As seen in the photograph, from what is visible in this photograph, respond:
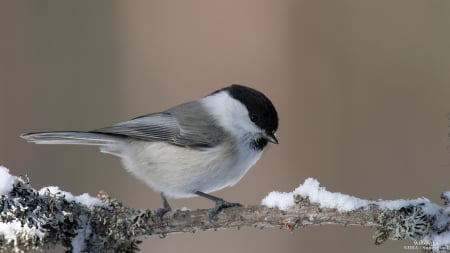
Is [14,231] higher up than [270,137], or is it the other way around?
[270,137]

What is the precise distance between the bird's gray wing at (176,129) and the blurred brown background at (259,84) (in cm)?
113

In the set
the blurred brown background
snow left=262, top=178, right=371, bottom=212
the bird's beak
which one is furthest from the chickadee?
the blurred brown background

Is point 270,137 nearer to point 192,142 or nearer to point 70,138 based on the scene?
point 192,142

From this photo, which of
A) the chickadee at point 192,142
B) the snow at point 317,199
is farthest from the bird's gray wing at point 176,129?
the snow at point 317,199

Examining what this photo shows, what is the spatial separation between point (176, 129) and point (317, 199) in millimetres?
894

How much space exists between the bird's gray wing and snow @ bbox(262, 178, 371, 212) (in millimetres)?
664

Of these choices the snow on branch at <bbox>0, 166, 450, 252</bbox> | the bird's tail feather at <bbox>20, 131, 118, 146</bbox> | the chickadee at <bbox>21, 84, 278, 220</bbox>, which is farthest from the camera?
the chickadee at <bbox>21, 84, 278, 220</bbox>

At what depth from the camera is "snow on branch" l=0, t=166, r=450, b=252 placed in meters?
1.33

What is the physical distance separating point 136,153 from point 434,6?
7.48 ft

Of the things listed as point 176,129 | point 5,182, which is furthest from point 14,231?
point 176,129

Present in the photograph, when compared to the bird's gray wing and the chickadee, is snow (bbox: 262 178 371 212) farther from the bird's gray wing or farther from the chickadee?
the bird's gray wing

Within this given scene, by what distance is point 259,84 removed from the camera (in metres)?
3.63

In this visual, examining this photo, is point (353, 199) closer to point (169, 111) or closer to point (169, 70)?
point (169, 111)

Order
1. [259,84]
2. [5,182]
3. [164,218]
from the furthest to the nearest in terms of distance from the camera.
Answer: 1. [259,84]
2. [164,218]
3. [5,182]
